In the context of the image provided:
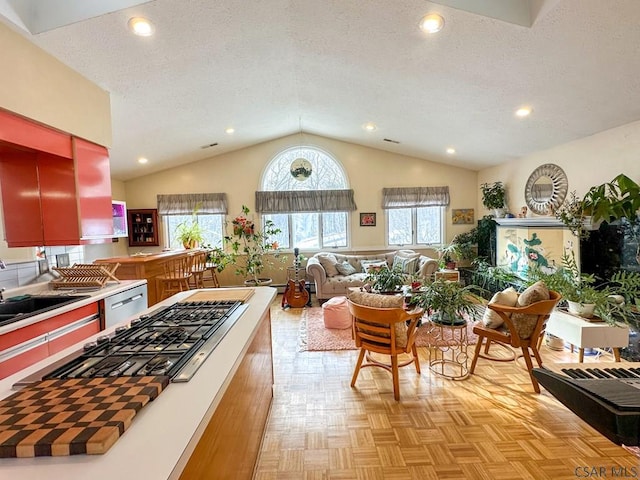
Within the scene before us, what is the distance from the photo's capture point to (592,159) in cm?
382

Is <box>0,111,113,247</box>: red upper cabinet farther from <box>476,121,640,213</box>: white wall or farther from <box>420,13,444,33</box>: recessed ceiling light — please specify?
<box>476,121,640,213</box>: white wall

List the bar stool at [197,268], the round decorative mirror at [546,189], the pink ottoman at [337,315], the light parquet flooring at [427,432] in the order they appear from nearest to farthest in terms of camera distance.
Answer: the light parquet flooring at [427,432]
the pink ottoman at [337,315]
the round decorative mirror at [546,189]
the bar stool at [197,268]

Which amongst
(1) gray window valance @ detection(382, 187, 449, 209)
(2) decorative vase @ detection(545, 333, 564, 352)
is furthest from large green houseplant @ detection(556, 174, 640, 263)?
(1) gray window valance @ detection(382, 187, 449, 209)

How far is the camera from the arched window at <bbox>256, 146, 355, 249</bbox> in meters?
6.46

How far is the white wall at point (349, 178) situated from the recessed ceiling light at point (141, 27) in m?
4.07

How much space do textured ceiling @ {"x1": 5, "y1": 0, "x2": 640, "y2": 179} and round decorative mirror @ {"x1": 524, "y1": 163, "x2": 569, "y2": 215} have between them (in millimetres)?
387

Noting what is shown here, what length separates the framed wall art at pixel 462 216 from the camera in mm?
6656

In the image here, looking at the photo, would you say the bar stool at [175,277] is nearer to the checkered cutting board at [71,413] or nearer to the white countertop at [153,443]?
the white countertop at [153,443]

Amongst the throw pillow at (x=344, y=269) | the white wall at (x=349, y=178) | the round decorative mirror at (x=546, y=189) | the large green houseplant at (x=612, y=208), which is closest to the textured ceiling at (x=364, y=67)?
the round decorative mirror at (x=546, y=189)

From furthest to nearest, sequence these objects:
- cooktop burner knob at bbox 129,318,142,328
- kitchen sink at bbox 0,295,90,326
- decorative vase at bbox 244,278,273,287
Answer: decorative vase at bbox 244,278,273,287 → kitchen sink at bbox 0,295,90,326 → cooktop burner knob at bbox 129,318,142,328

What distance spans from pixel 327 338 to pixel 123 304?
220cm

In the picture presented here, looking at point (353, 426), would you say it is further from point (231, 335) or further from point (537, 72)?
point (537, 72)

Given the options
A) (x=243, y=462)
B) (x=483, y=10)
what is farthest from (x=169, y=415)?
(x=483, y=10)

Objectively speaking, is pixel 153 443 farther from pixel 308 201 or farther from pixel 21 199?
pixel 308 201
